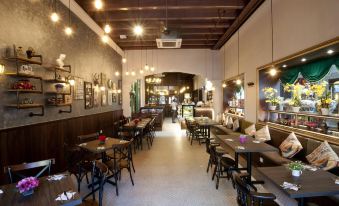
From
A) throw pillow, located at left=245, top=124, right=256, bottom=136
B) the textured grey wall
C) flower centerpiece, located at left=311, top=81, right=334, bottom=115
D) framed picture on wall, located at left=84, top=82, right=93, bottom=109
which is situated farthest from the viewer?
framed picture on wall, located at left=84, top=82, right=93, bottom=109

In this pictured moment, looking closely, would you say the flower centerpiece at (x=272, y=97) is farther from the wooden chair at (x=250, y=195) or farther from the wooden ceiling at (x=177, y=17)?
the wooden chair at (x=250, y=195)

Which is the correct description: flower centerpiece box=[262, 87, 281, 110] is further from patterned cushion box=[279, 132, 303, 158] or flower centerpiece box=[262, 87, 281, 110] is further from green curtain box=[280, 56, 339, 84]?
patterned cushion box=[279, 132, 303, 158]

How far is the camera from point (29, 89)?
3428 mm

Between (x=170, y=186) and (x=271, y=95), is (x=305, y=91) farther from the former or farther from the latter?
(x=170, y=186)

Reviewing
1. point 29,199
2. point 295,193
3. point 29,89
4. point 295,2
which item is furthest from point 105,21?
point 295,193

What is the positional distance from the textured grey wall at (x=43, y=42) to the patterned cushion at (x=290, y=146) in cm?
490

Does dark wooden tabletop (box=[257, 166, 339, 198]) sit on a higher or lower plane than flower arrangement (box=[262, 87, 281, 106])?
lower

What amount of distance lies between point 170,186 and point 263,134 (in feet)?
9.23

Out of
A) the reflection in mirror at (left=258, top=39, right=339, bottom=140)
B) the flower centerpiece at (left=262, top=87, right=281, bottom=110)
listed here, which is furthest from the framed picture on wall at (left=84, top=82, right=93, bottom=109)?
the flower centerpiece at (left=262, top=87, right=281, bottom=110)

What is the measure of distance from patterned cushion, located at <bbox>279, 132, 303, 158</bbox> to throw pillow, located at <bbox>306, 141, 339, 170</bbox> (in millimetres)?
369

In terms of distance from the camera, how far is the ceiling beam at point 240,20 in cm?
535

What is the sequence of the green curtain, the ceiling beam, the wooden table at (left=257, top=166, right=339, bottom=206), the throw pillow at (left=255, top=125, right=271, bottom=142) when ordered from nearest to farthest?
the wooden table at (left=257, top=166, right=339, bottom=206) → the green curtain → the throw pillow at (left=255, top=125, right=271, bottom=142) → the ceiling beam

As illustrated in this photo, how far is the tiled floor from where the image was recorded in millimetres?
3309

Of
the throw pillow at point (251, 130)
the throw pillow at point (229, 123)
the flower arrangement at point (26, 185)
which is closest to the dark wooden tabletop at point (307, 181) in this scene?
the flower arrangement at point (26, 185)
